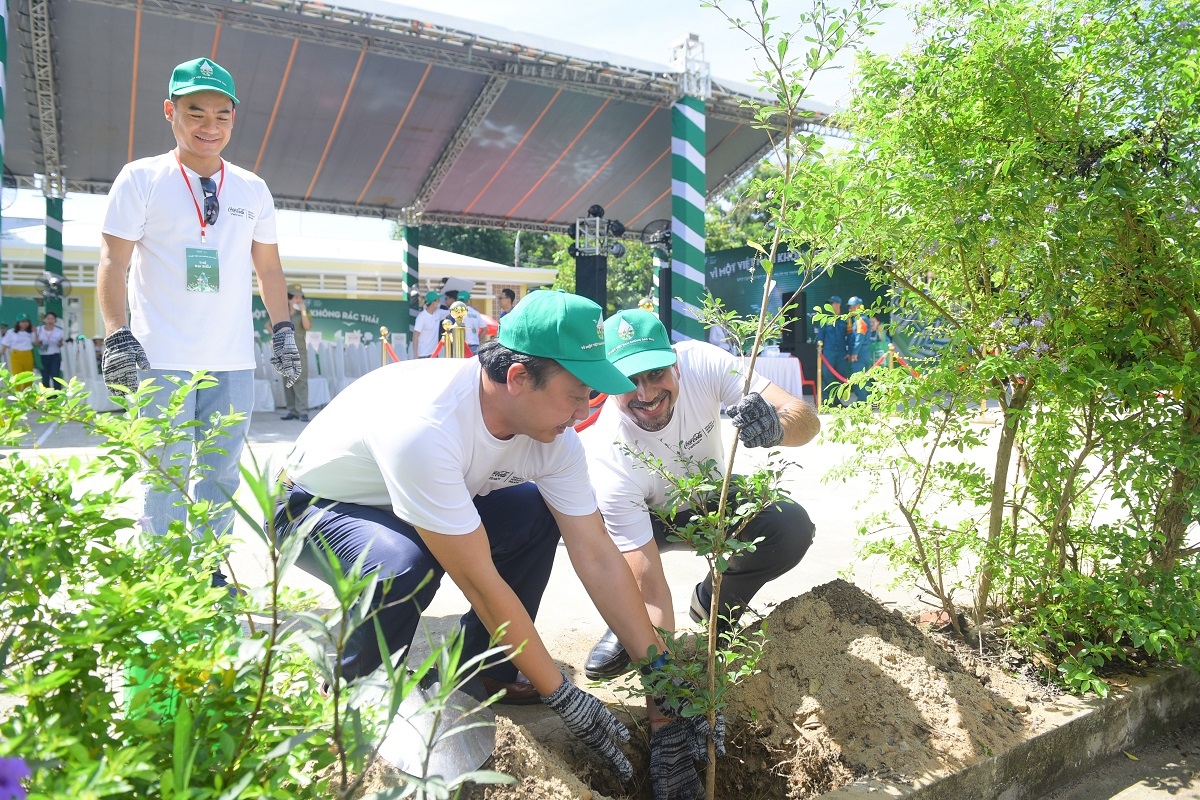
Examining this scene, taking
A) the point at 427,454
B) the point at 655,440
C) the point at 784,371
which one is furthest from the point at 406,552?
the point at 784,371

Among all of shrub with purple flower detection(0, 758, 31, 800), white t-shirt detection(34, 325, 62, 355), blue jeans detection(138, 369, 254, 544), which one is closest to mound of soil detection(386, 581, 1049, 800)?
shrub with purple flower detection(0, 758, 31, 800)

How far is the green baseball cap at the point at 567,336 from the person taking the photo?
191 cm

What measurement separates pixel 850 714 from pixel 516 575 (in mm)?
1015

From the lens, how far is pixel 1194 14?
220 cm

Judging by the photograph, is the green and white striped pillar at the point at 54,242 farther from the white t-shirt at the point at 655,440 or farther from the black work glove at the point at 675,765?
the black work glove at the point at 675,765

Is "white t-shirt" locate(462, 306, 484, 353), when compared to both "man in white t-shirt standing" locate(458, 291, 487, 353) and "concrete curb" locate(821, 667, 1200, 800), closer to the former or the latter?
"man in white t-shirt standing" locate(458, 291, 487, 353)

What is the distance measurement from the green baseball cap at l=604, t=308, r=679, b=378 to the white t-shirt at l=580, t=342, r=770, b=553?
0.25 metres

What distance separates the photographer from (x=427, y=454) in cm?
192

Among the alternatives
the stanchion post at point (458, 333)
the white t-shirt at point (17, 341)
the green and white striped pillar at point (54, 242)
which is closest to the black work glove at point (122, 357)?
the stanchion post at point (458, 333)

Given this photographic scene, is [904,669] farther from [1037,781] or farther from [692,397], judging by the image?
[692,397]

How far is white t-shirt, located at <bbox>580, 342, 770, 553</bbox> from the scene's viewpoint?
8.71ft

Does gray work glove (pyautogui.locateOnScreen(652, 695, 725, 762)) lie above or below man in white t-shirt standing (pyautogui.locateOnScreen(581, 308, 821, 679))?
below

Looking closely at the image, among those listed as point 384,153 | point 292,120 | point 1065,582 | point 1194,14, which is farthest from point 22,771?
point 384,153

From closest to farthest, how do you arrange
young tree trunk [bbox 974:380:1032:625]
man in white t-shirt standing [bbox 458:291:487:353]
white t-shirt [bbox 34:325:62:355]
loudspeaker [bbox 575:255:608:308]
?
1. young tree trunk [bbox 974:380:1032:625]
2. man in white t-shirt standing [bbox 458:291:487:353]
3. white t-shirt [bbox 34:325:62:355]
4. loudspeaker [bbox 575:255:608:308]
